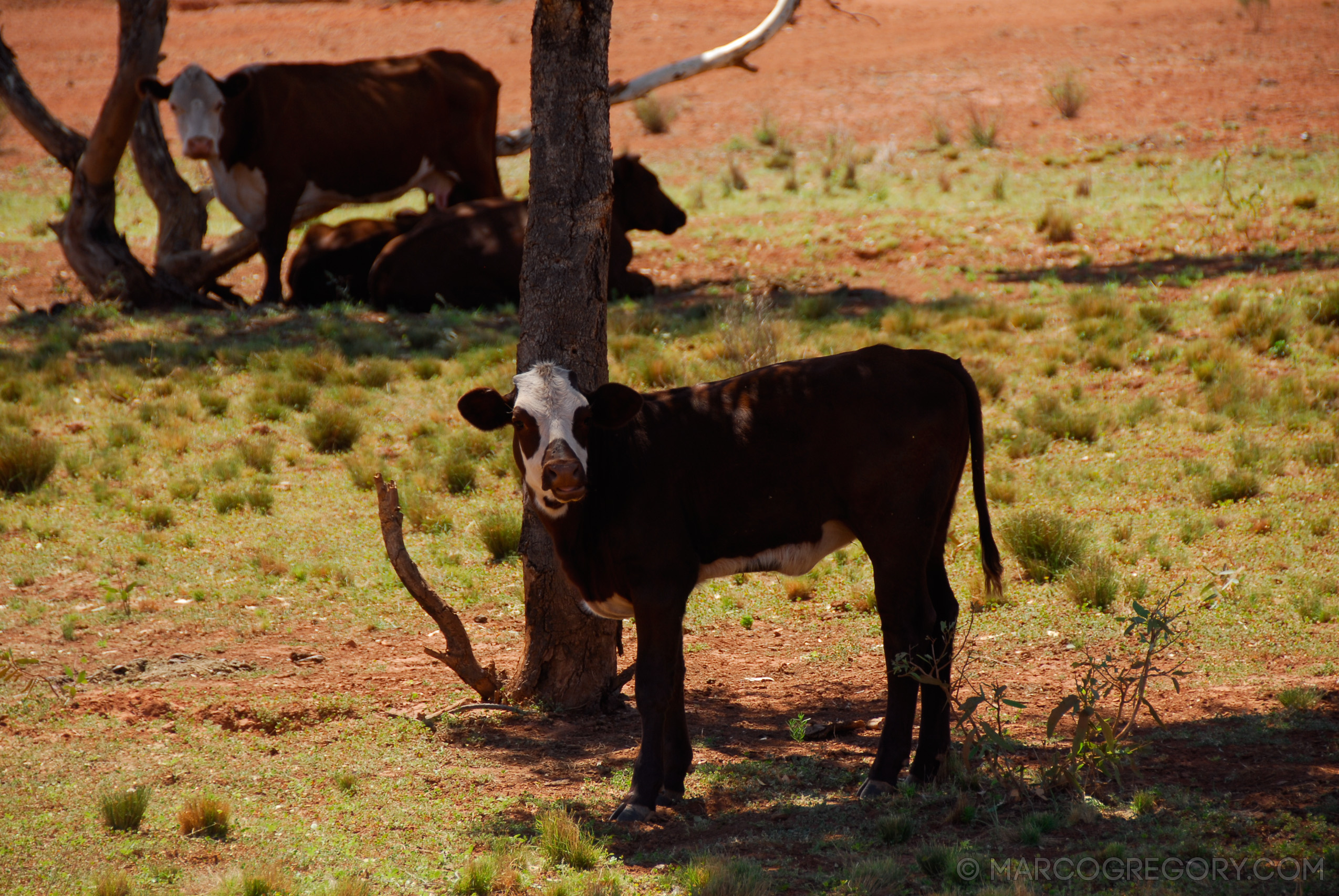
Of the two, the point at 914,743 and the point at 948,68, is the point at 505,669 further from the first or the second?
the point at 948,68

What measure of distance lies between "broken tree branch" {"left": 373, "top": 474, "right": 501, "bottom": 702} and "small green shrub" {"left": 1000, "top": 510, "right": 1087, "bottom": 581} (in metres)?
3.95

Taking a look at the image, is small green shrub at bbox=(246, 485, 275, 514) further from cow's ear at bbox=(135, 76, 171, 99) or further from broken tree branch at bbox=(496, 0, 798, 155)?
broken tree branch at bbox=(496, 0, 798, 155)

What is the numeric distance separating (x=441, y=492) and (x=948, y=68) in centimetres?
2414

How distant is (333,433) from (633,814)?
22.4ft

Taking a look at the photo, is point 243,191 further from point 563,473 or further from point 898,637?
point 898,637

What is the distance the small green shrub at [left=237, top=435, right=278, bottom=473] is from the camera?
10656mm

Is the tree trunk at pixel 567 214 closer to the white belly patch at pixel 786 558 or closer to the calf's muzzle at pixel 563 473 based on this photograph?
the white belly patch at pixel 786 558

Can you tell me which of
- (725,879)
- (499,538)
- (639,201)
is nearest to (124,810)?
(725,879)

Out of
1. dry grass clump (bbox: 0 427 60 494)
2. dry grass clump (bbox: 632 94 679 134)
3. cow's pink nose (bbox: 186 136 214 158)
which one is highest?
dry grass clump (bbox: 632 94 679 134)

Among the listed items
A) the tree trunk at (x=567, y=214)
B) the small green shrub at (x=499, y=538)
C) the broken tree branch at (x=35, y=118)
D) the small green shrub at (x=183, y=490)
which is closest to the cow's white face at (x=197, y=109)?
the broken tree branch at (x=35, y=118)

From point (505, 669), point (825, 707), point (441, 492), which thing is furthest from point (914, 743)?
point (441, 492)

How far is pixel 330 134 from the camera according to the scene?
15.0 metres

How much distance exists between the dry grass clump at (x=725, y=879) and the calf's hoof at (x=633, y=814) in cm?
55

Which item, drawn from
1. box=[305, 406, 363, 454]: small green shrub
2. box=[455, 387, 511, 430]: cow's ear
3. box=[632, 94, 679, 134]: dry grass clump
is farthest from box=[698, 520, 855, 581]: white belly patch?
box=[632, 94, 679, 134]: dry grass clump
